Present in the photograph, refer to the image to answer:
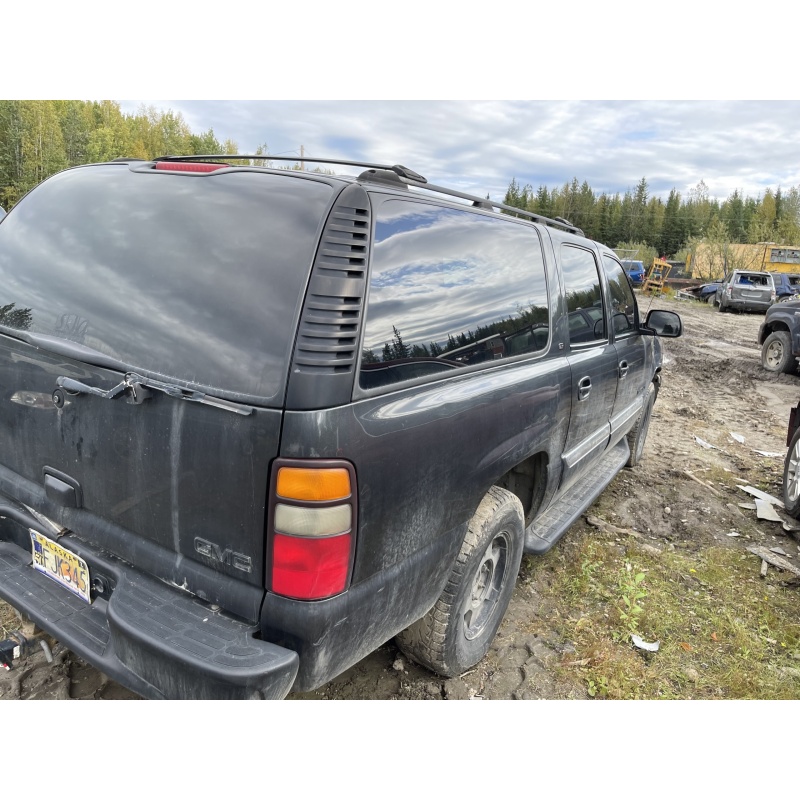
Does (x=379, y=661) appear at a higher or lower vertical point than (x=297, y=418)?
lower

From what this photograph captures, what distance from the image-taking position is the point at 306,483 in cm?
163

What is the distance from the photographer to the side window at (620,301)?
4109mm

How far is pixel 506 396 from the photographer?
2.43 metres

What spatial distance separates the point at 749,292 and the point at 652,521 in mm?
24471

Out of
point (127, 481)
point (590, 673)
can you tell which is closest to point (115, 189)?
point (127, 481)

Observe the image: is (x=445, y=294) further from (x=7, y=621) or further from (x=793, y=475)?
(x=793, y=475)

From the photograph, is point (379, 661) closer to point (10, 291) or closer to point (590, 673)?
point (590, 673)

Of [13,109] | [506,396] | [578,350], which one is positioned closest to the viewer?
[506,396]

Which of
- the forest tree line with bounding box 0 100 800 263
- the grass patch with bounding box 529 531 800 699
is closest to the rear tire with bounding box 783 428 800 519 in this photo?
the grass patch with bounding box 529 531 800 699

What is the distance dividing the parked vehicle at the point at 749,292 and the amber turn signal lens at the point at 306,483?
27609 millimetres

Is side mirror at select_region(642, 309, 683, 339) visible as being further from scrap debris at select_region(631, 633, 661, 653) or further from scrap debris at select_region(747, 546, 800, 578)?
scrap debris at select_region(631, 633, 661, 653)

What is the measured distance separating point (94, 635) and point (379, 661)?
1.28m

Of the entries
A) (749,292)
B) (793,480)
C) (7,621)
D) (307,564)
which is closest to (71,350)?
(307,564)

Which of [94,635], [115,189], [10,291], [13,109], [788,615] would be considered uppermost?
[13,109]
